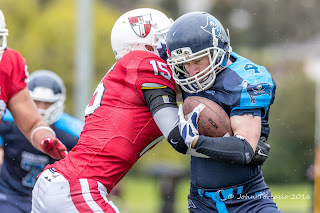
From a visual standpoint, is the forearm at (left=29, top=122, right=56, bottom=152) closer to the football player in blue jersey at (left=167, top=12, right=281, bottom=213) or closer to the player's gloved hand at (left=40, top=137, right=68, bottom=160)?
the player's gloved hand at (left=40, top=137, right=68, bottom=160)

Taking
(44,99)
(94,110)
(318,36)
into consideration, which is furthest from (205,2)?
(94,110)

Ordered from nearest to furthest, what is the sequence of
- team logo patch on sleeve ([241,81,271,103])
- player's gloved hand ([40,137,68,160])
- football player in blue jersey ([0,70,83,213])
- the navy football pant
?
1. team logo patch on sleeve ([241,81,271,103])
2. the navy football pant
3. player's gloved hand ([40,137,68,160])
4. football player in blue jersey ([0,70,83,213])

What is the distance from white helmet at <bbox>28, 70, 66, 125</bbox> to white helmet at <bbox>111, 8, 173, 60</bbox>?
7.79 feet

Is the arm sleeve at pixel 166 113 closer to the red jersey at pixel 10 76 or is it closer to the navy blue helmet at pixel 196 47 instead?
the navy blue helmet at pixel 196 47

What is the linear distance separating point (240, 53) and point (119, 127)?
18.1 metres

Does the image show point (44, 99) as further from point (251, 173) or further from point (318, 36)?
point (318, 36)

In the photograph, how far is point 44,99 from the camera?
668 cm

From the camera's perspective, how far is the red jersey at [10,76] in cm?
494

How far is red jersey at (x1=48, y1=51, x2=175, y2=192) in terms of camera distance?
4.03 meters

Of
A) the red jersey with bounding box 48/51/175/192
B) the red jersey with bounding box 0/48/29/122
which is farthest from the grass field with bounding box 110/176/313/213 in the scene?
the red jersey with bounding box 48/51/175/192

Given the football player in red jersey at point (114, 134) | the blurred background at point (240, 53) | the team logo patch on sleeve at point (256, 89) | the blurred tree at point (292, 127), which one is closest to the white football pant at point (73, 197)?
the football player in red jersey at point (114, 134)

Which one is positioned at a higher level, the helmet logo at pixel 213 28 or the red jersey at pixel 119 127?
the helmet logo at pixel 213 28

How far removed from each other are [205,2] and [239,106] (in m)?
24.1

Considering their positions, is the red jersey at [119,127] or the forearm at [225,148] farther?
the red jersey at [119,127]
